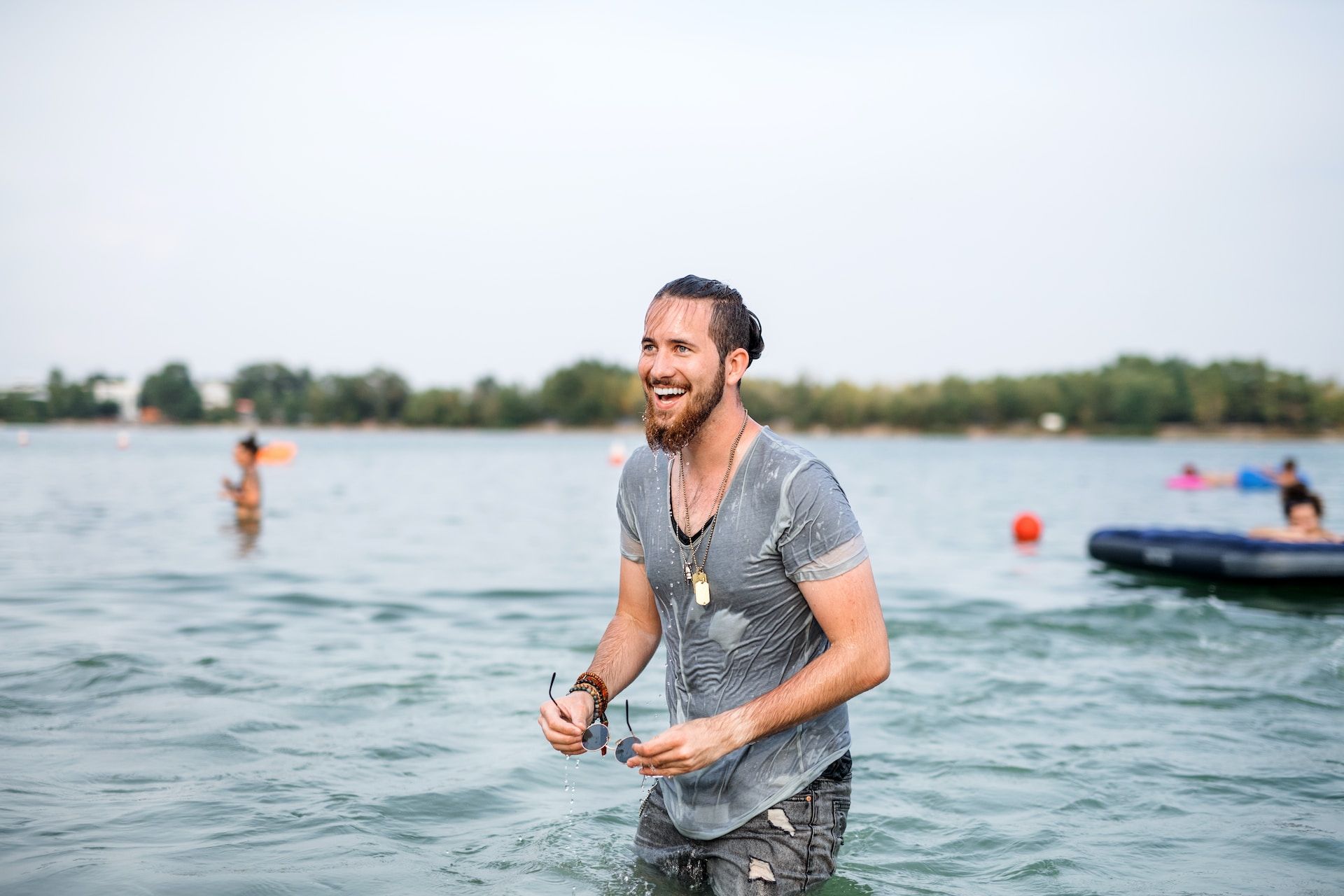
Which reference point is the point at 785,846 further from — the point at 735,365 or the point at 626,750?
the point at 735,365

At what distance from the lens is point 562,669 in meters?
10.2

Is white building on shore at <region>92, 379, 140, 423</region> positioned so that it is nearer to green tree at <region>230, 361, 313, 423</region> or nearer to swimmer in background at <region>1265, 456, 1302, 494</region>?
green tree at <region>230, 361, 313, 423</region>

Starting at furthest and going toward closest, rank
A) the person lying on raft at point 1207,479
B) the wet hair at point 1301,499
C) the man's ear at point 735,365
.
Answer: the person lying on raft at point 1207,479 → the wet hair at point 1301,499 → the man's ear at point 735,365

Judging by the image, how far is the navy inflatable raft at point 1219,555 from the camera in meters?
14.1

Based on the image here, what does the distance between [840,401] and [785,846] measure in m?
168

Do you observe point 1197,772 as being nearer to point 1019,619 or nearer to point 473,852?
point 473,852

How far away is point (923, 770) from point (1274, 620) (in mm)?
8077

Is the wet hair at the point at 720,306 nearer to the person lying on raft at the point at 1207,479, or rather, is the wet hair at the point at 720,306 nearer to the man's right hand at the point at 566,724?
the man's right hand at the point at 566,724

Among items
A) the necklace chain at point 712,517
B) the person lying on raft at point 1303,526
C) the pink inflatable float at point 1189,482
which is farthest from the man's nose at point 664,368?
the pink inflatable float at point 1189,482

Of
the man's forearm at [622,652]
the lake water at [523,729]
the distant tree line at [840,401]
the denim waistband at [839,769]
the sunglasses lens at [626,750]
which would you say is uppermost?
the distant tree line at [840,401]

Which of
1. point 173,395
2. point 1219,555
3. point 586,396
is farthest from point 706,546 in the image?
point 173,395

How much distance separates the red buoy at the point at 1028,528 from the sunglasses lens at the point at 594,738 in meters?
19.9

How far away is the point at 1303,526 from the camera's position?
15820 mm

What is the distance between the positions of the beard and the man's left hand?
2.99ft
